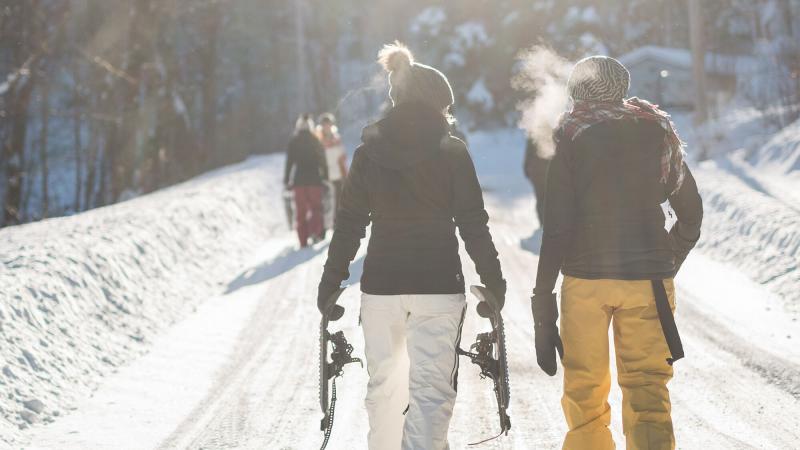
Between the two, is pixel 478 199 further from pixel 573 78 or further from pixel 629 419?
pixel 629 419

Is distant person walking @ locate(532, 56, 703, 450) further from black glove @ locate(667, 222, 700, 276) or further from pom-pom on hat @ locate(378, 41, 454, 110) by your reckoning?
pom-pom on hat @ locate(378, 41, 454, 110)

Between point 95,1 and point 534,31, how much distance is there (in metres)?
23.6

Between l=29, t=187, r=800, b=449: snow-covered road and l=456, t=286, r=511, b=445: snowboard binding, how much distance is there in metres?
1.14

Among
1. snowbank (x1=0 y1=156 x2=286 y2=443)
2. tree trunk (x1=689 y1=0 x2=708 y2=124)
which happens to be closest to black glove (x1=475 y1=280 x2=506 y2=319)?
snowbank (x1=0 y1=156 x2=286 y2=443)

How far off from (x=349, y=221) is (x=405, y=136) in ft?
1.56

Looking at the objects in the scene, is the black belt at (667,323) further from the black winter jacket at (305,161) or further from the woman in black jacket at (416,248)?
the black winter jacket at (305,161)

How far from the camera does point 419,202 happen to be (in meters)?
4.09

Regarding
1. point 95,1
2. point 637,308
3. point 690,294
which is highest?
point 95,1

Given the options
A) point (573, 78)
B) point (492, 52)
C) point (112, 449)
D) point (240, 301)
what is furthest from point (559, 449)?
point (492, 52)

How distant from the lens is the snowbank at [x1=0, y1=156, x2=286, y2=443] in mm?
6730

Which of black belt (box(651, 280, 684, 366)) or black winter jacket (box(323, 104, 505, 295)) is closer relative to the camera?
black belt (box(651, 280, 684, 366))

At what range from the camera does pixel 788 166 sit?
15234 millimetres

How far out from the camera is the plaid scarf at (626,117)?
13.2 feet

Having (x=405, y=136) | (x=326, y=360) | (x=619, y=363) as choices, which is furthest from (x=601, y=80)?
(x=326, y=360)
